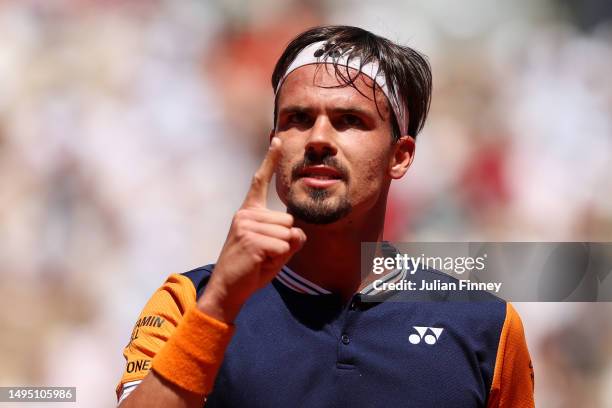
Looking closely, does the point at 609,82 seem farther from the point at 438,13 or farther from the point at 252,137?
the point at 252,137

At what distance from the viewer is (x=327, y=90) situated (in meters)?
2.05

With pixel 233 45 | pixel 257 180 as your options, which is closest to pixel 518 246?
pixel 233 45

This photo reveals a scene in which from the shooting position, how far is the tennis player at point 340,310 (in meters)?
1.88

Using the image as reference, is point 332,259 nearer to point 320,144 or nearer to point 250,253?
point 320,144

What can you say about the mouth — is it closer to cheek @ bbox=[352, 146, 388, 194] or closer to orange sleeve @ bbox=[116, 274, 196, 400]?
cheek @ bbox=[352, 146, 388, 194]

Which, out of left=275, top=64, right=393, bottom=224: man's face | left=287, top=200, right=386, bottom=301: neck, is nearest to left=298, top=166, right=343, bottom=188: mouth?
left=275, top=64, right=393, bottom=224: man's face

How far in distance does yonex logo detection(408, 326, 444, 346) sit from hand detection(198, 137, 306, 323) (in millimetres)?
543

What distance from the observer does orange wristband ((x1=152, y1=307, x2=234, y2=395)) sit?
157 centimetres

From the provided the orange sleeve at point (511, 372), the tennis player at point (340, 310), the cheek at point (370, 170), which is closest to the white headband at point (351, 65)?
the tennis player at point (340, 310)

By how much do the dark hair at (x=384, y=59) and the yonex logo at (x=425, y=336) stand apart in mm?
501

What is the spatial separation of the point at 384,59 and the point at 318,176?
0.47 metres

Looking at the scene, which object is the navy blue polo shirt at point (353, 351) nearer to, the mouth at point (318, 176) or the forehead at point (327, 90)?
the mouth at point (318, 176)

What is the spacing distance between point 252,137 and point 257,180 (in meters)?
2.25
